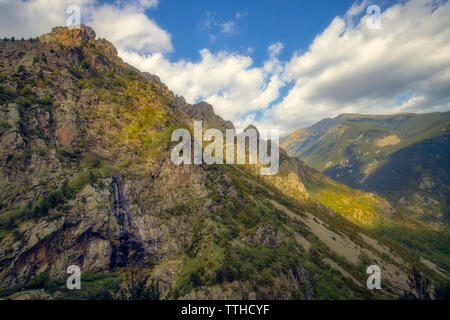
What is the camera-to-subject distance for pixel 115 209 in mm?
98938

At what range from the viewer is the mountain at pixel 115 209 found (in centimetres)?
8156

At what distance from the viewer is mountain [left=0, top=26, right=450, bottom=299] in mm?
81562

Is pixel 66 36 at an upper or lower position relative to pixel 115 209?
upper

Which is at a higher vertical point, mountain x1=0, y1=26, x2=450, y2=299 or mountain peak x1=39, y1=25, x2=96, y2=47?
mountain peak x1=39, y1=25, x2=96, y2=47

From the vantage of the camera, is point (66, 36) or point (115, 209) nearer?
point (115, 209)

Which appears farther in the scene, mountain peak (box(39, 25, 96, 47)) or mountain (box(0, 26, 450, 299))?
mountain peak (box(39, 25, 96, 47))

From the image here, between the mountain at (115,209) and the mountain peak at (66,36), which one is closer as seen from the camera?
the mountain at (115,209)

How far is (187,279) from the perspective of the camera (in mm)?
86188
